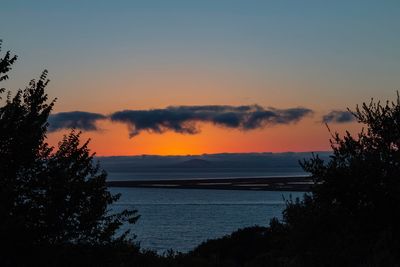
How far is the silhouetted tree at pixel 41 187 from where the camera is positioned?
15617 millimetres

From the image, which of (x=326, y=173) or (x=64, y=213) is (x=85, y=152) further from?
(x=326, y=173)

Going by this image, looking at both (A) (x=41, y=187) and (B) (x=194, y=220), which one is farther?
(B) (x=194, y=220)

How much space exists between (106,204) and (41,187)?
1.89 metres

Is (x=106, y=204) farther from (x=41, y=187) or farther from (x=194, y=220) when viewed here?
(x=194, y=220)

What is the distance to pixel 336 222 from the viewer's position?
19000 millimetres

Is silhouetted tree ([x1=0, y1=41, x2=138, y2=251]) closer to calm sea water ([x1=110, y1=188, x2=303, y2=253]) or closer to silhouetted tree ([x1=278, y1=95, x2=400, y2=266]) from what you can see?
silhouetted tree ([x1=278, y1=95, x2=400, y2=266])

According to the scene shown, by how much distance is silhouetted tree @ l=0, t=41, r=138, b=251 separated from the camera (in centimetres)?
1562

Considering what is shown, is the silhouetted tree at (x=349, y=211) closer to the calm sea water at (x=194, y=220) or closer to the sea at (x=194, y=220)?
the sea at (x=194, y=220)

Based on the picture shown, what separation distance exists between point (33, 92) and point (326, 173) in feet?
29.7

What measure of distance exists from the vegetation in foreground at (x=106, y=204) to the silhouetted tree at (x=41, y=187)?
25mm

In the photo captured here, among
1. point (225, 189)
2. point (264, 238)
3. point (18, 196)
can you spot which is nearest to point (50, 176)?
point (18, 196)

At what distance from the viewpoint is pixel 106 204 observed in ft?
56.5

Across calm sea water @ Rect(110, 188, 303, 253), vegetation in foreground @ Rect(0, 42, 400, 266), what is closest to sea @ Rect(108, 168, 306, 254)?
calm sea water @ Rect(110, 188, 303, 253)

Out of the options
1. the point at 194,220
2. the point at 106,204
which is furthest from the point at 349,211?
the point at 194,220
